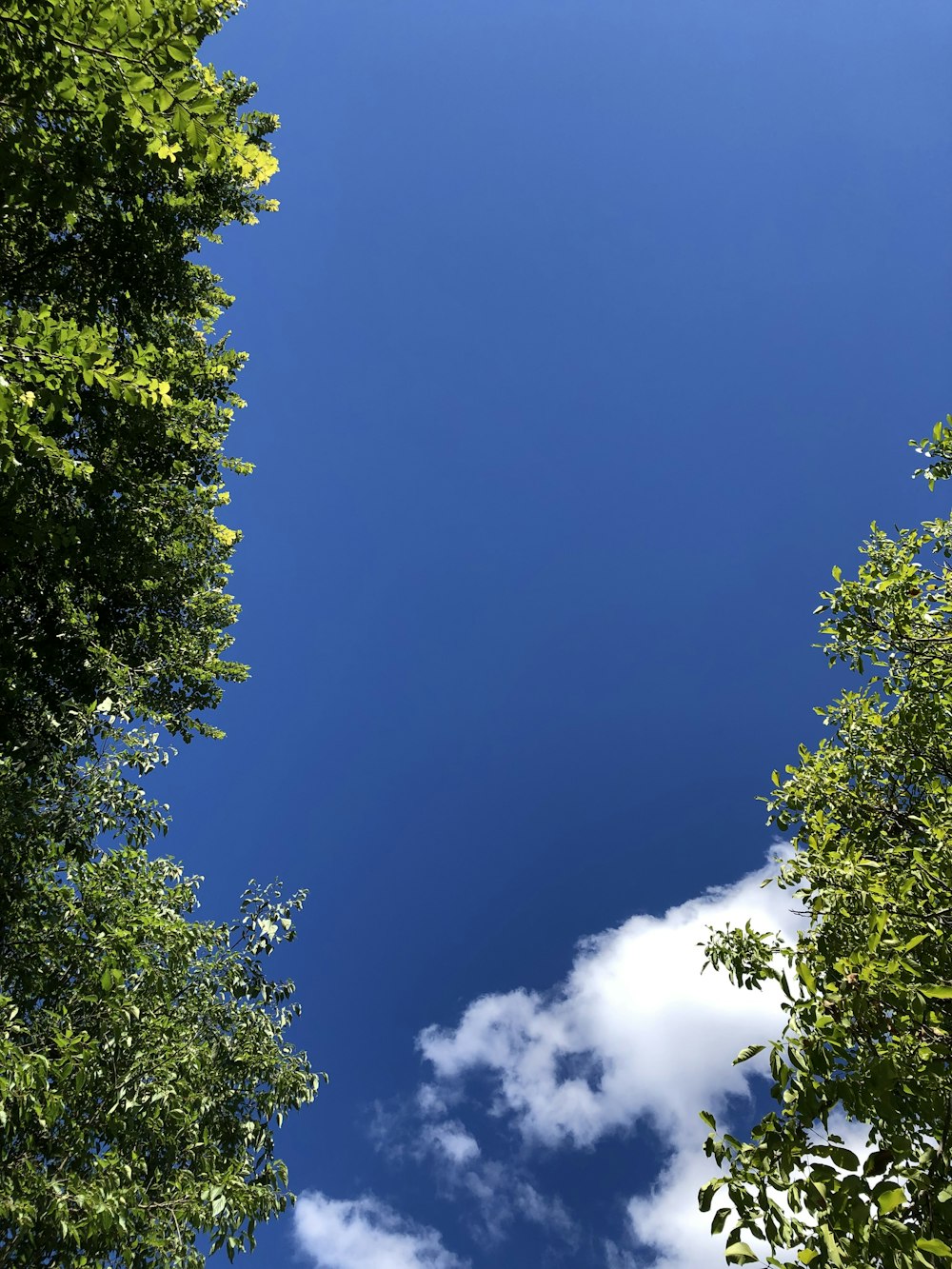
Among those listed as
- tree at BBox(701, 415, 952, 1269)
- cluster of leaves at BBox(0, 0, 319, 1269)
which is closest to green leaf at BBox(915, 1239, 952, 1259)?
tree at BBox(701, 415, 952, 1269)

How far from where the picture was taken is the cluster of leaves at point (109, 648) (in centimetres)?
402

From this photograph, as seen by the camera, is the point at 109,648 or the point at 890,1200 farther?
the point at 109,648

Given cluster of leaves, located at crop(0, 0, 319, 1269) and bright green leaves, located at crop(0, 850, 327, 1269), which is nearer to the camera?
cluster of leaves, located at crop(0, 0, 319, 1269)

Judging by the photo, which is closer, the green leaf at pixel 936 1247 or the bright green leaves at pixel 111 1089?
the green leaf at pixel 936 1247

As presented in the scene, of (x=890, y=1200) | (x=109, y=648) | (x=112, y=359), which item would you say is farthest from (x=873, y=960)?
(x=109, y=648)

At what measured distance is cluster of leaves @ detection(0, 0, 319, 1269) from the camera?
4.02m

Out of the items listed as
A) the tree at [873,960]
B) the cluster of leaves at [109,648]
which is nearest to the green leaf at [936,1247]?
the tree at [873,960]

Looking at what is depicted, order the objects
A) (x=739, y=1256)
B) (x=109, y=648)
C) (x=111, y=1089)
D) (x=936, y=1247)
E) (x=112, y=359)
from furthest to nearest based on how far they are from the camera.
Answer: (x=109, y=648) < (x=111, y=1089) < (x=112, y=359) < (x=739, y=1256) < (x=936, y=1247)

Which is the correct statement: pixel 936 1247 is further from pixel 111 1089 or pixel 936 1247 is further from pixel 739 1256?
pixel 111 1089

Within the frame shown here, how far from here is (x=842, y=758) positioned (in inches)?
317

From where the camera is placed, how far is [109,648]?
977 centimetres

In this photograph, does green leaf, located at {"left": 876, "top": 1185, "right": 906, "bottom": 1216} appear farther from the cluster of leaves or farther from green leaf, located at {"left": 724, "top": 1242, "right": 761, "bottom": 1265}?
the cluster of leaves

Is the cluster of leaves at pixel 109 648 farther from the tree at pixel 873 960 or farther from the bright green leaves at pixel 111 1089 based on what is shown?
the tree at pixel 873 960

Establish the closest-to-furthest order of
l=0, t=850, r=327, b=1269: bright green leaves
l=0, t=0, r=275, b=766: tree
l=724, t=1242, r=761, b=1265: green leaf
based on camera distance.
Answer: l=724, t=1242, r=761, b=1265: green leaf
l=0, t=0, r=275, b=766: tree
l=0, t=850, r=327, b=1269: bright green leaves
